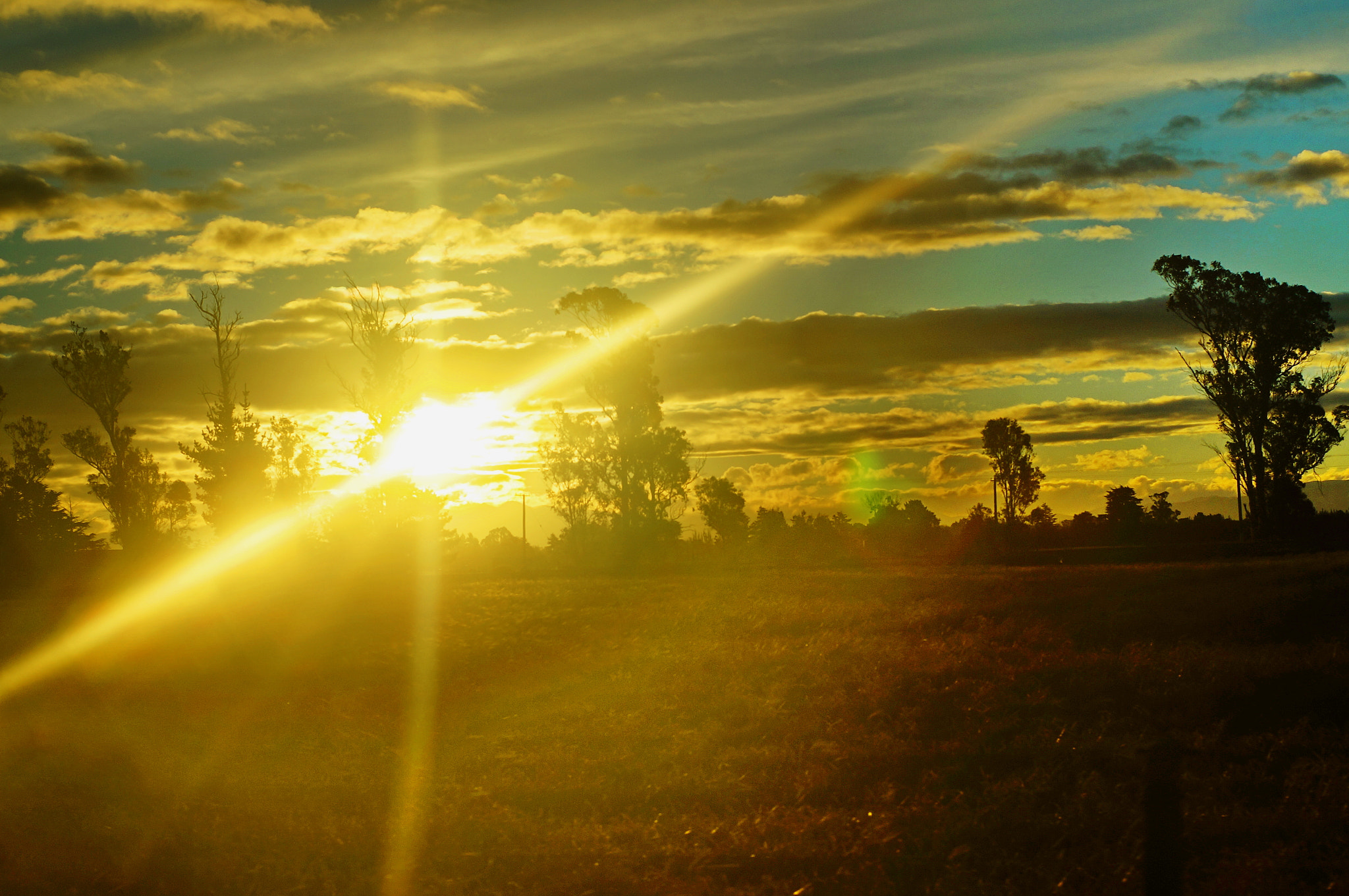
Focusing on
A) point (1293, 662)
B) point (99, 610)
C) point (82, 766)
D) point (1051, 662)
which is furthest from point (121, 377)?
point (1293, 662)

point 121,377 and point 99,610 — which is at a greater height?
point 121,377

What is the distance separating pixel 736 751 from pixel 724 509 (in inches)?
2592

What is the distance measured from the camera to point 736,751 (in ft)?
42.5

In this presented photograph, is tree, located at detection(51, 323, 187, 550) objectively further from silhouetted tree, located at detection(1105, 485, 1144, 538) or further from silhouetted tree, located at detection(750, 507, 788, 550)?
silhouetted tree, located at detection(1105, 485, 1144, 538)

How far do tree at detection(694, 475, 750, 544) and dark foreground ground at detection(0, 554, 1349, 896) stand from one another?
40.2 m

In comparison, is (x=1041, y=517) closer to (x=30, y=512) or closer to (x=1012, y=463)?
(x=1012, y=463)

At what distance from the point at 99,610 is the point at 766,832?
98.5 ft

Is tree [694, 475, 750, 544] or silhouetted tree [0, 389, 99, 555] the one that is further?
tree [694, 475, 750, 544]

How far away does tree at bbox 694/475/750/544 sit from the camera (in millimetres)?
65562

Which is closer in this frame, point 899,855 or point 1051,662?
point 899,855

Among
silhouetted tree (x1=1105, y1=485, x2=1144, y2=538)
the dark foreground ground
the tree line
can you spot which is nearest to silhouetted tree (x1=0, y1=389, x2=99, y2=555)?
the tree line

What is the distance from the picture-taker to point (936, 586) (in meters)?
27.8

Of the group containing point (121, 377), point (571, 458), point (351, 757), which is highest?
point (121, 377)

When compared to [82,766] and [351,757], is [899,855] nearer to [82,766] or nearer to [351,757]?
[351,757]
